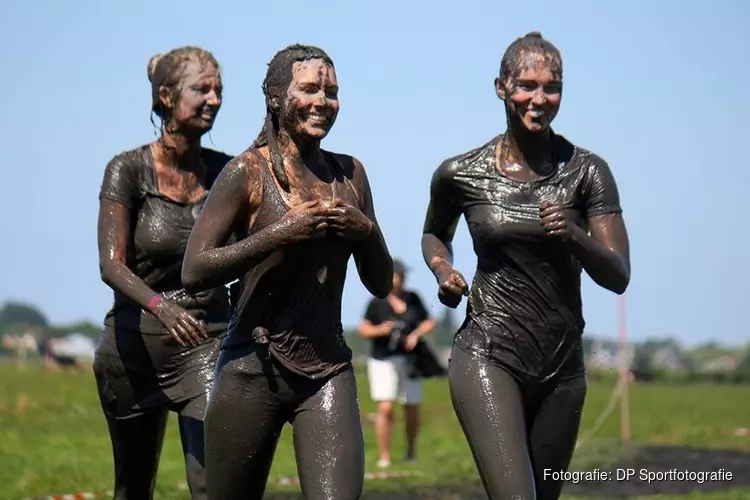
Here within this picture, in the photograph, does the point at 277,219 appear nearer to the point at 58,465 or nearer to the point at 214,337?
the point at 214,337

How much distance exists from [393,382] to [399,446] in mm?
2328

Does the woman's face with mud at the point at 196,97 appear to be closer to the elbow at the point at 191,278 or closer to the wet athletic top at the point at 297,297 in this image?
the wet athletic top at the point at 297,297

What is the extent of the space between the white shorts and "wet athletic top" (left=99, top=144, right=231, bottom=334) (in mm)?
8362

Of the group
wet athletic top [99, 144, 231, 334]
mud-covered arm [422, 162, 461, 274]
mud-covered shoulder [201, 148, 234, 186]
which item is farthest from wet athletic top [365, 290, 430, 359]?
mud-covered arm [422, 162, 461, 274]

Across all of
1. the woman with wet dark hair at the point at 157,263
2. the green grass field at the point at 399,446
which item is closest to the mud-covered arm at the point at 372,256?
the woman with wet dark hair at the point at 157,263

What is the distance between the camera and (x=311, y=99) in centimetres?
621

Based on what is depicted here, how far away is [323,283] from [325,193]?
0.37 meters

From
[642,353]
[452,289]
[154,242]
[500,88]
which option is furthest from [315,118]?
[642,353]

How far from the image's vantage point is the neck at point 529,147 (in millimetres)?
7262

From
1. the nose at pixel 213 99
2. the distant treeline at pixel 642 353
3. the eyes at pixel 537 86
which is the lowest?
the distant treeline at pixel 642 353

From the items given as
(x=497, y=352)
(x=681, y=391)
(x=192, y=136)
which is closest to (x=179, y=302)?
(x=192, y=136)

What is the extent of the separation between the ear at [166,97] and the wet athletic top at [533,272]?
1874mm

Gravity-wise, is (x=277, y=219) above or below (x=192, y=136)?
below

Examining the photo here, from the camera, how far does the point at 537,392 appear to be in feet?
23.4
